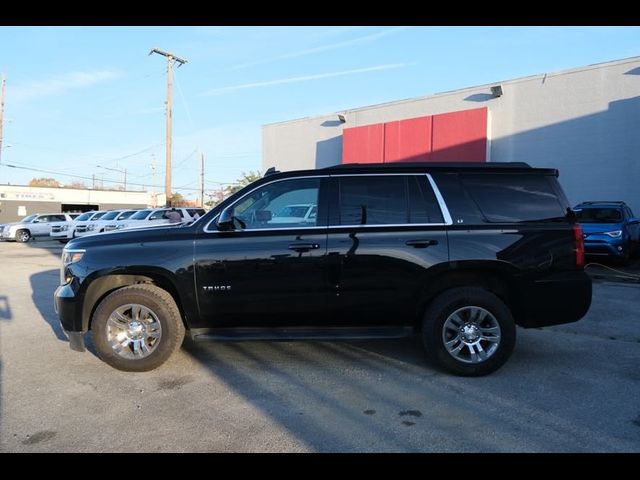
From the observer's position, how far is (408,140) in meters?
22.3

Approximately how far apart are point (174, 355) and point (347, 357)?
188cm

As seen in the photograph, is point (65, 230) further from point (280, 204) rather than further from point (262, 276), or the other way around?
point (262, 276)

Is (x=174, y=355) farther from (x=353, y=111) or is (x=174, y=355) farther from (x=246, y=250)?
(x=353, y=111)

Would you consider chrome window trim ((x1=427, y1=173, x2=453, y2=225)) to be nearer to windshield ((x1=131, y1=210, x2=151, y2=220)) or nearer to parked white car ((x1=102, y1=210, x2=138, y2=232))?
parked white car ((x1=102, y1=210, x2=138, y2=232))

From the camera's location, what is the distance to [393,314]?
15.8 ft

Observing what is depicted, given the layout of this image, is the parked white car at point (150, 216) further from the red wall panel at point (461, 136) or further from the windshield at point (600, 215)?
the windshield at point (600, 215)

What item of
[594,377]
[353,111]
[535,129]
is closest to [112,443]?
[594,377]

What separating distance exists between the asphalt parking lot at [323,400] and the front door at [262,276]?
58 centimetres

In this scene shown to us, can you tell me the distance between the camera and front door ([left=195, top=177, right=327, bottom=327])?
4.74 metres

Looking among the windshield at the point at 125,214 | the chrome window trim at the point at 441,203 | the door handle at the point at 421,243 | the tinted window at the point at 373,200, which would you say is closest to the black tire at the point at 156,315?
the tinted window at the point at 373,200

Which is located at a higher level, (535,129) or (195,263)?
(535,129)

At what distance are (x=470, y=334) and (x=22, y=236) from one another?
97.4ft

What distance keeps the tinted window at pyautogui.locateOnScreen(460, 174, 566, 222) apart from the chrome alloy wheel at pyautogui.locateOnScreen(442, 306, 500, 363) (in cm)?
94

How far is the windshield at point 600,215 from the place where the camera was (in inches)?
501
